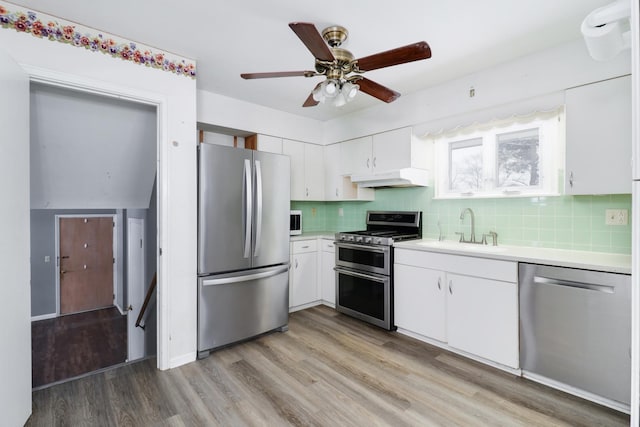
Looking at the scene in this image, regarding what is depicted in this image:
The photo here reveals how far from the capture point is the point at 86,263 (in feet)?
15.8

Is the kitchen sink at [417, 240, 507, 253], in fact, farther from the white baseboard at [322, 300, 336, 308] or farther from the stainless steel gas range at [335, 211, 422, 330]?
the white baseboard at [322, 300, 336, 308]

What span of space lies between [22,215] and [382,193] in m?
3.35

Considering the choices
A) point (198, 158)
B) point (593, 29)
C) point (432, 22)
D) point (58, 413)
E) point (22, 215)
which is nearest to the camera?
point (593, 29)

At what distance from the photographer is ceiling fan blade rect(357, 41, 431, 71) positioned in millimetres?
1555

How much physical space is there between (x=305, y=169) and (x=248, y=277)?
1.81 metres

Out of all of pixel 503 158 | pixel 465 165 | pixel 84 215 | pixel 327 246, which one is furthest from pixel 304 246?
pixel 84 215

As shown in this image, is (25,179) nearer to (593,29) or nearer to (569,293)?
(593,29)

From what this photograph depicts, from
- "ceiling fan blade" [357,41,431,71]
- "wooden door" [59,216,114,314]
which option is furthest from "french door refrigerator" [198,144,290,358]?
"wooden door" [59,216,114,314]

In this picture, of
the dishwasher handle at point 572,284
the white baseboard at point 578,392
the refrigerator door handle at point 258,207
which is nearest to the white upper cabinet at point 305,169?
the refrigerator door handle at point 258,207

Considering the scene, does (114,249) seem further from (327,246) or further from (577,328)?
(577,328)

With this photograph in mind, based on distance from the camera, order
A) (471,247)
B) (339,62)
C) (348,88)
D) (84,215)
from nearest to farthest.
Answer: (339,62), (348,88), (471,247), (84,215)

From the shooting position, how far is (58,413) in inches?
73.7

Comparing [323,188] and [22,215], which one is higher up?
[323,188]

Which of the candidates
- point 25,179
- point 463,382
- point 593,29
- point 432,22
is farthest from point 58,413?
point 432,22
